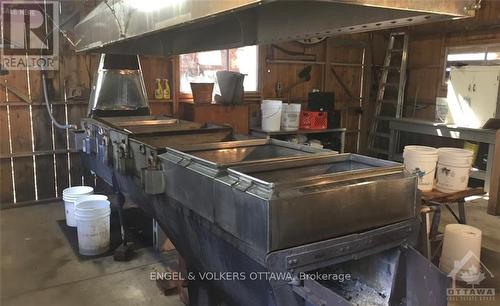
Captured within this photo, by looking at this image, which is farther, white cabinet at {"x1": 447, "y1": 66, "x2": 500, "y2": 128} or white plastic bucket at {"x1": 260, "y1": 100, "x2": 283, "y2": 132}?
white plastic bucket at {"x1": 260, "y1": 100, "x2": 283, "y2": 132}

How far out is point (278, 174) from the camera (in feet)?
5.49

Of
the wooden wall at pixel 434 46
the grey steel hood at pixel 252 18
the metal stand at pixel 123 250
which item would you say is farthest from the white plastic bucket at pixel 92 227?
the wooden wall at pixel 434 46

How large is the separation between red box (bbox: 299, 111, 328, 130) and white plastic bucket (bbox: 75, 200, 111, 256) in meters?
2.86

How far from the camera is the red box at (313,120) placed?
5.04 metres

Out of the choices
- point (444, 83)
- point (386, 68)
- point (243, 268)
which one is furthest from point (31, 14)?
point (444, 83)

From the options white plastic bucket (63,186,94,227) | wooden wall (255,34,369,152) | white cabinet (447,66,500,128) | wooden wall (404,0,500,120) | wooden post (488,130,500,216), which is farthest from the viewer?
wooden wall (255,34,369,152)

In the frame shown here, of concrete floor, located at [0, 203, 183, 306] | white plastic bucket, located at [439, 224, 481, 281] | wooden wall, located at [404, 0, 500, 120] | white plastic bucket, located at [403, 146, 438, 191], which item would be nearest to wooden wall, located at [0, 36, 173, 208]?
concrete floor, located at [0, 203, 183, 306]

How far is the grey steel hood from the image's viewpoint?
1049 mm

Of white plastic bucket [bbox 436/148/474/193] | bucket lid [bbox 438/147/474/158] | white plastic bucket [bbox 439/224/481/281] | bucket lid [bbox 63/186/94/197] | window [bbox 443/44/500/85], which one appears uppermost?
window [bbox 443/44/500/85]

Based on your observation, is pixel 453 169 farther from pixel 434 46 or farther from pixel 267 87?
pixel 434 46

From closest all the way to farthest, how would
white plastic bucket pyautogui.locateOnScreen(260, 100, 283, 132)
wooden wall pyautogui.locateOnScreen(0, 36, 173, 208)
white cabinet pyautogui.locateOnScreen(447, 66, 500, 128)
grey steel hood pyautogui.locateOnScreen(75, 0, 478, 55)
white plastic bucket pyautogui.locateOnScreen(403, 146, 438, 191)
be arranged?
grey steel hood pyautogui.locateOnScreen(75, 0, 478, 55)
white plastic bucket pyautogui.locateOnScreen(403, 146, 438, 191)
wooden wall pyautogui.locateOnScreen(0, 36, 173, 208)
white cabinet pyautogui.locateOnScreen(447, 66, 500, 128)
white plastic bucket pyautogui.locateOnScreen(260, 100, 283, 132)

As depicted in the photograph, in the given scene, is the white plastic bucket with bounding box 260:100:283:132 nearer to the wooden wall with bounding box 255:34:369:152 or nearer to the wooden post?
the wooden wall with bounding box 255:34:369:152

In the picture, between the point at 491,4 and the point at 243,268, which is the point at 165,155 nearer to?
the point at 243,268

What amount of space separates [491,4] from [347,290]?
4797 millimetres
